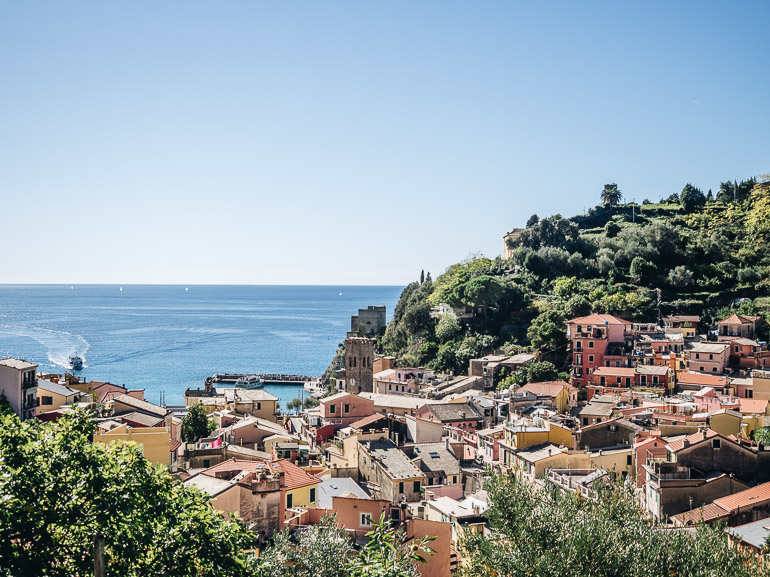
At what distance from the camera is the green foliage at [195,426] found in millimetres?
34000

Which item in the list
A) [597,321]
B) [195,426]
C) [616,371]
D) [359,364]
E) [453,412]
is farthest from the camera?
[359,364]

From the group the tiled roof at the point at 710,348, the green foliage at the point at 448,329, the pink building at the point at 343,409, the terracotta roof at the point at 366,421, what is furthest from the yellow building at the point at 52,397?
the tiled roof at the point at 710,348

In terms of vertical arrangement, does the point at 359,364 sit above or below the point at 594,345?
below

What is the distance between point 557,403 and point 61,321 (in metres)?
147

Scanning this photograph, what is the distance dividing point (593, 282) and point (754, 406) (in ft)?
94.5

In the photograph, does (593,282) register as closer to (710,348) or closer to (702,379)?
(710,348)

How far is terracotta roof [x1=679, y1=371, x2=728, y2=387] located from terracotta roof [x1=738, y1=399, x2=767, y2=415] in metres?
4.98

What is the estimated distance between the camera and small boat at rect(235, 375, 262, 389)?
249ft

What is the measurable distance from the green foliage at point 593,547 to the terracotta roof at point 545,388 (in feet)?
79.2

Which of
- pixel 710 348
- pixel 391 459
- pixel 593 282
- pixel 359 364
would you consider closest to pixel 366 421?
pixel 391 459

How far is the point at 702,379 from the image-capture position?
1663 inches

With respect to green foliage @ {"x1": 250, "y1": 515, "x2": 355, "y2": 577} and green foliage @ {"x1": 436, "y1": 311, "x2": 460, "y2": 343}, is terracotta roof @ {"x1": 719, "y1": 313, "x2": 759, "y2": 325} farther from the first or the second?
green foliage @ {"x1": 250, "y1": 515, "x2": 355, "y2": 577}

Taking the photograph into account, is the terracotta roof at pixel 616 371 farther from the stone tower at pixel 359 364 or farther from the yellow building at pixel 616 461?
the yellow building at pixel 616 461

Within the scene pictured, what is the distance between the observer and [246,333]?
14525 centimetres
